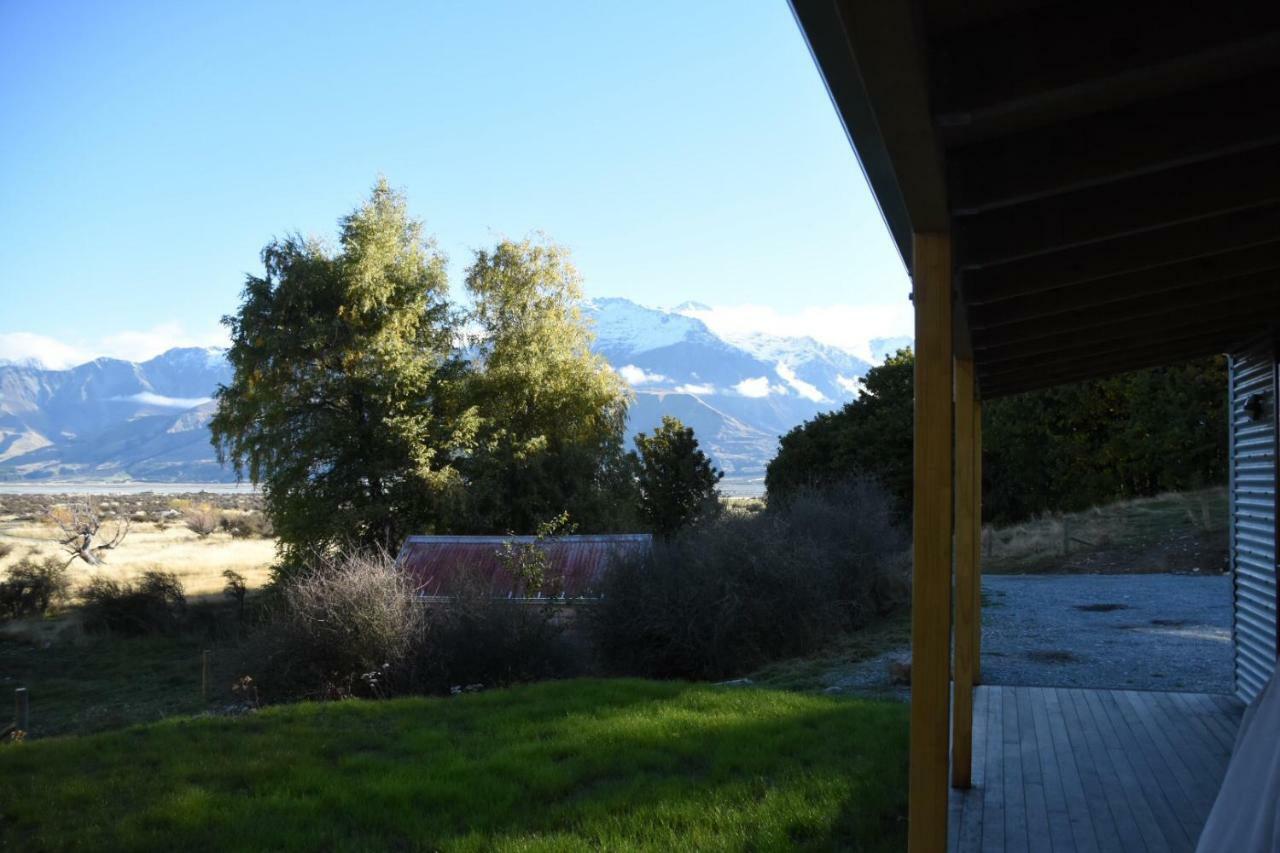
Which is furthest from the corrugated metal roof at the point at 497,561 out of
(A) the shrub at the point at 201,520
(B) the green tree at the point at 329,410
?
(A) the shrub at the point at 201,520

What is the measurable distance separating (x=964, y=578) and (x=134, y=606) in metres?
21.0

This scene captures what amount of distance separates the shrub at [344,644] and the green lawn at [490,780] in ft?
8.80

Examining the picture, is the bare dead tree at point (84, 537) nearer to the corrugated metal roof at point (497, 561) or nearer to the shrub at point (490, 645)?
the corrugated metal roof at point (497, 561)

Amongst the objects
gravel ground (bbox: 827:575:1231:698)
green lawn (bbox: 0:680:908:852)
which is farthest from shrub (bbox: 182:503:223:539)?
green lawn (bbox: 0:680:908:852)

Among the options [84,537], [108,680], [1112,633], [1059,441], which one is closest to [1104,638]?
[1112,633]

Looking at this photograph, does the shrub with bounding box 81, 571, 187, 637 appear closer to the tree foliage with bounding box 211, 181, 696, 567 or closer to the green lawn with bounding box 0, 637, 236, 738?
the green lawn with bounding box 0, 637, 236, 738

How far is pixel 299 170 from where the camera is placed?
46.7 metres

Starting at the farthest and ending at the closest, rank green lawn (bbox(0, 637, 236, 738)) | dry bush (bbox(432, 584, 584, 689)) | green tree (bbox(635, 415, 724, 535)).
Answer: green tree (bbox(635, 415, 724, 535))
green lawn (bbox(0, 637, 236, 738))
dry bush (bbox(432, 584, 584, 689))

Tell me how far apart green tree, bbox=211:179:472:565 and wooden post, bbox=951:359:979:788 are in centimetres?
1996

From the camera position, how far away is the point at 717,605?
11.8 meters

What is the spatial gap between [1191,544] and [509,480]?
15.3m

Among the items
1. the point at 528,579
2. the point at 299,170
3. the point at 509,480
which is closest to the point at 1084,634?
the point at 528,579

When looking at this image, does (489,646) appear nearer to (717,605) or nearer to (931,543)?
(717,605)

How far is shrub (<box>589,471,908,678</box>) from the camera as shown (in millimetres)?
11742
